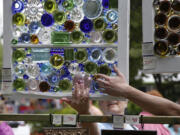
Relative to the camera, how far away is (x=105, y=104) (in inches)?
98.8

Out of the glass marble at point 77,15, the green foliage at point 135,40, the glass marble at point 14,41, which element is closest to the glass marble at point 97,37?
the glass marble at point 77,15

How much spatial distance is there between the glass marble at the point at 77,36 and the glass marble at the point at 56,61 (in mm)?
117

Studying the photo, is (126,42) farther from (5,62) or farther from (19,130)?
(19,130)

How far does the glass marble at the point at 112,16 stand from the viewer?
1829 mm

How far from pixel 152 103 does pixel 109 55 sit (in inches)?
13.1

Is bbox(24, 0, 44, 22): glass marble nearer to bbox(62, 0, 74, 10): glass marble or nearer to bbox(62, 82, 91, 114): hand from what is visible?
bbox(62, 0, 74, 10): glass marble

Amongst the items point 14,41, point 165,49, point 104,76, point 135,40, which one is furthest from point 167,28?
point 135,40

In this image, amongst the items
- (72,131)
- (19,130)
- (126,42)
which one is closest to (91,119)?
(72,131)

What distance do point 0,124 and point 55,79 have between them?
2.41 ft

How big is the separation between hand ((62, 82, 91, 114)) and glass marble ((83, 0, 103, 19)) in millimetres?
374

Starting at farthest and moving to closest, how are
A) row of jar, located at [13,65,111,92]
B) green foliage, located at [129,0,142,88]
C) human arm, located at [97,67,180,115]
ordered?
green foliage, located at [129,0,142,88] < row of jar, located at [13,65,111,92] < human arm, located at [97,67,180,115]

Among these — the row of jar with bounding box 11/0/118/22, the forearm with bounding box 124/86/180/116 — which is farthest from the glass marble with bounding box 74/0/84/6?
the forearm with bounding box 124/86/180/116

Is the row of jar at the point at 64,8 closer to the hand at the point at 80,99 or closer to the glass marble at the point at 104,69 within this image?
the glass marble at the point at 104,69

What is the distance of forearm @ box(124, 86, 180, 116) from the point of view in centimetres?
172
